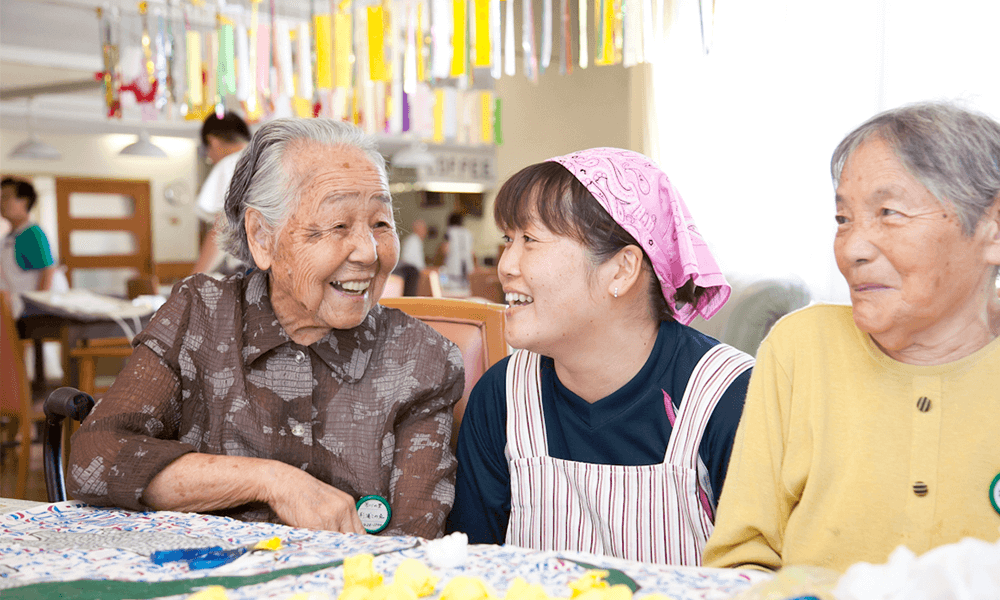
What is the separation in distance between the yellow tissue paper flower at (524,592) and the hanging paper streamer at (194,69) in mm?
4747

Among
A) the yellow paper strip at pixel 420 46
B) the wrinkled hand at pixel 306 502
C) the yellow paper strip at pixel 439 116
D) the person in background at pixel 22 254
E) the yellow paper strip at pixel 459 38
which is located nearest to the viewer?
the wrinkled hand at pixel 306 502

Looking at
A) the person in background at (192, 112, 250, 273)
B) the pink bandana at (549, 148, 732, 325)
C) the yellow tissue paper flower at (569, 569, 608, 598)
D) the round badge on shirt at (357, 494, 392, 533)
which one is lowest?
the round badge on shirt at (357, 494, 392, 533)

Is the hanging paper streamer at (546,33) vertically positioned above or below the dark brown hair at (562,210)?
above

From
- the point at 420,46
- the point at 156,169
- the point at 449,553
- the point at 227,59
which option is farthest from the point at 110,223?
the point at 449,553

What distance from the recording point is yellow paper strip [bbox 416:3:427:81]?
429cm

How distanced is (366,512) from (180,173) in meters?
12.6

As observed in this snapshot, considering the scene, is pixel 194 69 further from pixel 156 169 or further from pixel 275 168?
pixel 156 169

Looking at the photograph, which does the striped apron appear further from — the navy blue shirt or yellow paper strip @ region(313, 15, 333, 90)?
yellow paper strip @ region(313, 15, 333, 90)

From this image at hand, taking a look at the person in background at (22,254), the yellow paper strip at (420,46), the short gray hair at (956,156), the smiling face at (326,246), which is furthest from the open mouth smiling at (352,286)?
the person in background at (22,254)

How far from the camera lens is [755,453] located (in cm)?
119

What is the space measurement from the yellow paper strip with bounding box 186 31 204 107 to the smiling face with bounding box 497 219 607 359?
13.5 feet

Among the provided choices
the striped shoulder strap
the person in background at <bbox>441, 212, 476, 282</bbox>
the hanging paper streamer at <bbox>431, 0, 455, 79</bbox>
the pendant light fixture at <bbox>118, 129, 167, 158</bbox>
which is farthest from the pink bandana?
the person in background at <bbox>441, 212, 476, 282</bbox>

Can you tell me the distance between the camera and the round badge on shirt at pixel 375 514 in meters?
1.44

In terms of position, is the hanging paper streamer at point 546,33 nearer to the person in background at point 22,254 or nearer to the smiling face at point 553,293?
the smiling face at point 553,293
